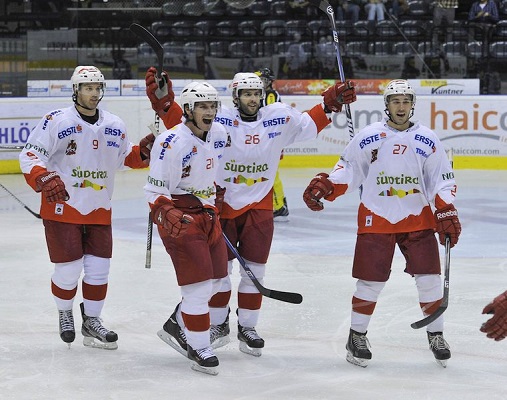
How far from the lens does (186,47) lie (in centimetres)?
1277

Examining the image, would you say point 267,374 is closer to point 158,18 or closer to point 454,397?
point 454,397

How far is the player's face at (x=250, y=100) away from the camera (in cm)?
486

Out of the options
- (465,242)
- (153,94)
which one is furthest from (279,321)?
(465,242)

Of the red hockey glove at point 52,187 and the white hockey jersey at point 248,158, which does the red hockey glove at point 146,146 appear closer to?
the white hockey jersey at point 248,158

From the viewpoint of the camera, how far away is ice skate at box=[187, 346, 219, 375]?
4.42m

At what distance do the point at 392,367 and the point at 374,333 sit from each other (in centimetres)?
61

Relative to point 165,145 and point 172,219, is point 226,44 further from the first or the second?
point 172,219

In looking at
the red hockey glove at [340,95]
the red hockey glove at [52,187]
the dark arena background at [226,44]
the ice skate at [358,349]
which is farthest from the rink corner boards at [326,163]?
the ice skate at [358,349]

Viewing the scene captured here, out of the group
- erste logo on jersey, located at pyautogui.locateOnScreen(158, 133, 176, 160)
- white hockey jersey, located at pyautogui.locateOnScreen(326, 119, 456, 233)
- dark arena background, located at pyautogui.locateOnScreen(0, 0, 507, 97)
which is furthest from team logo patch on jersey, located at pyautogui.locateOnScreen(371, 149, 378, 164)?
dark arena background, located at pyautogui.locateOnScreen(0, 0, 507, 97)

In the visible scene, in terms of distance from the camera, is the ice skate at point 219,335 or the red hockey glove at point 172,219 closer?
Result: the red hockey glove at point 172,219

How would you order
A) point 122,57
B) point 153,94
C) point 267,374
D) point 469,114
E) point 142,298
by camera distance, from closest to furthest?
1. point 267,374
2. point 153,94
3. point 142,298
4. point 469,114
5. point 122,57

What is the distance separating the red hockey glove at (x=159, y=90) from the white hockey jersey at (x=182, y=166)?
0.51 metres

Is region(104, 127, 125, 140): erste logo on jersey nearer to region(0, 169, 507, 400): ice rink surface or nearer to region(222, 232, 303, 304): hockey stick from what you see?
region(222, 232, 303, 304): hockey stick

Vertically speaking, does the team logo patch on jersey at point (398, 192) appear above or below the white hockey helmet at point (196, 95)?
below
